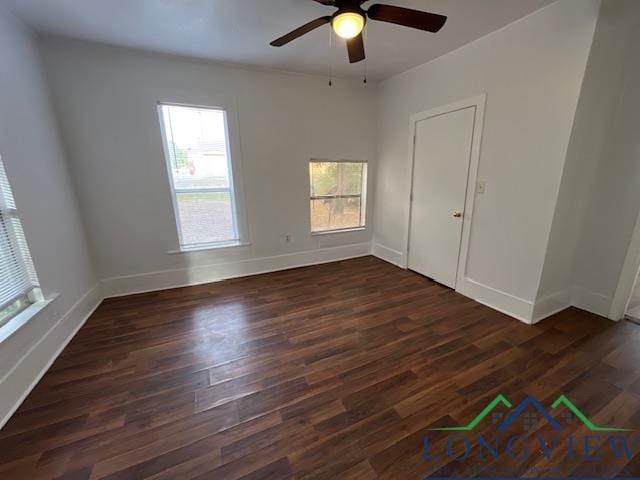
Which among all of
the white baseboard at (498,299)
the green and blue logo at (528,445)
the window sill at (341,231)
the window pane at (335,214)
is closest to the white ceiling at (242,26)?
the window pane at (335,214)

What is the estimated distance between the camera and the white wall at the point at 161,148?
2629 millimetres

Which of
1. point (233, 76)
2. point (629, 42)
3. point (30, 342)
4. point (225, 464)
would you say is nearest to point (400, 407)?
point (225, 464)

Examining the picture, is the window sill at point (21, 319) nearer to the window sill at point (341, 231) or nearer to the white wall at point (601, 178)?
the window sill at point (341, 231)

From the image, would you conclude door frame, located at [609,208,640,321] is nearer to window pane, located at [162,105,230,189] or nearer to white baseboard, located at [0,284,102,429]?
window pane, located at [162,105,230,189]

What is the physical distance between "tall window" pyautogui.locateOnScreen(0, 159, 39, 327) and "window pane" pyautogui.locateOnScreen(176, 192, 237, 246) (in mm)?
1415

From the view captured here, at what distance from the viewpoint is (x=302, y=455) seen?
1.31 metres

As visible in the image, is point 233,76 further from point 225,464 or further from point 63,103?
point 225,464

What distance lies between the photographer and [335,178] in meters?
4.00

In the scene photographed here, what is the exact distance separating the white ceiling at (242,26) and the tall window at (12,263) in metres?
1.39

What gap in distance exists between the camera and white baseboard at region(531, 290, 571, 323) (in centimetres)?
240

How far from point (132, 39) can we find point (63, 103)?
3.07ft

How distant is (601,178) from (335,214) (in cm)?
293

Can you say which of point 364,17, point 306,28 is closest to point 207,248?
point 306,28

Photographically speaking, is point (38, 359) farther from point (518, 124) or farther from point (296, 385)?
point (518, 124)
